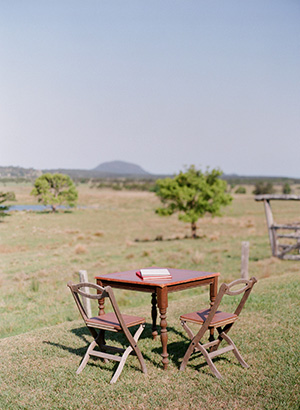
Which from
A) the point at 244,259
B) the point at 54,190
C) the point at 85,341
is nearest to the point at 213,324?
the point at 85,341

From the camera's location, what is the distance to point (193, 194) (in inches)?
1093

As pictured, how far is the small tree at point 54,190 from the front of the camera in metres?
17.4

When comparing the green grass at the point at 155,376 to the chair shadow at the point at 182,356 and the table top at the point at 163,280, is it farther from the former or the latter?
the table top at the point at 163,280

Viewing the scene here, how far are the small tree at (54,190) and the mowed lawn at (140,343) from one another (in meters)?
0.51

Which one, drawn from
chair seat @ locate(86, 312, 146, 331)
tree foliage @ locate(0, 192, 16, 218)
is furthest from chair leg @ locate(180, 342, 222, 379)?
tree foliage @ locate(0, 192, 16, 218)

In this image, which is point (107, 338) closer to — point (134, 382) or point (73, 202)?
point (134, 382)

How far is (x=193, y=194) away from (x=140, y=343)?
21622mm

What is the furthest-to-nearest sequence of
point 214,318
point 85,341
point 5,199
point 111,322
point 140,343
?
point 5,199
point 85,341
point 140,343
point 214,318
point 111,322

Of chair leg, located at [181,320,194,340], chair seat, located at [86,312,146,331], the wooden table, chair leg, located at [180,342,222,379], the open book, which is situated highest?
the open book

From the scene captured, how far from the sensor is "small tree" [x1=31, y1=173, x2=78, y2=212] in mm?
17391

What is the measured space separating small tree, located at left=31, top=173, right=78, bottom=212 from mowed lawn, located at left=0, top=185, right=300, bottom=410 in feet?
1.67

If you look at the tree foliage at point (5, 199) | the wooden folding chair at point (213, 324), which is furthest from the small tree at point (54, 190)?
the wooden folding chair at point (213, 324)

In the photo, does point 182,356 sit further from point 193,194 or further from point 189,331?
point 193,194

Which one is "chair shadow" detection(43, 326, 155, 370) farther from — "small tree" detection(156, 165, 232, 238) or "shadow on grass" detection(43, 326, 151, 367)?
"small tree" detection(156, 165, 232, 238)
